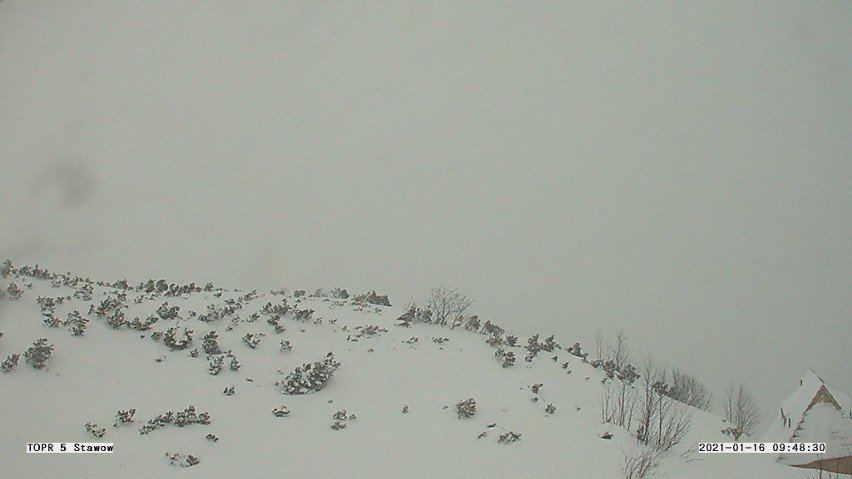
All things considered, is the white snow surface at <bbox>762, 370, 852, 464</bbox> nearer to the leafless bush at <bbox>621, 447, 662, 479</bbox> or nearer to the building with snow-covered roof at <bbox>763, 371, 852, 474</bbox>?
the building with snow-covered roof at <bbox>763, 371, 852, 474</bbox>

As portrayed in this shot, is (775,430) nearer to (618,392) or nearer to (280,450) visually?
(618,392)

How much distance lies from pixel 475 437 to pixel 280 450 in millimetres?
5237

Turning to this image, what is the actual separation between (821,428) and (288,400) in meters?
A: 18.5

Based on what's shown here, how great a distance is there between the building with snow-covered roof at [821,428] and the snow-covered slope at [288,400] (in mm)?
2311

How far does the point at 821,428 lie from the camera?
1720 cm

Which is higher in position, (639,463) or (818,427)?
(639,463)

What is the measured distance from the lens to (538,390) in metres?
17.3

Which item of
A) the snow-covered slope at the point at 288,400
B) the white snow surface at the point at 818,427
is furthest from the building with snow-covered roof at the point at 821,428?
the snow-covered slope at the point at 288,400

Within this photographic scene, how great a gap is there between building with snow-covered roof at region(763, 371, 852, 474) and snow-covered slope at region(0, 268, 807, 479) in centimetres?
231

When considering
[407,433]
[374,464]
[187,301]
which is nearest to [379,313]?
[187,301]

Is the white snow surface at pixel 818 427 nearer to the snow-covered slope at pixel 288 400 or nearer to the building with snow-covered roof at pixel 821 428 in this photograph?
the building with snow-covered roof at pixel 821 428

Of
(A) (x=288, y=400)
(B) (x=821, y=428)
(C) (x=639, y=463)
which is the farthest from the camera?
(B) (x=821, y=428)

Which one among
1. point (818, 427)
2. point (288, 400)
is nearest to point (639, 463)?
point (818, 427)

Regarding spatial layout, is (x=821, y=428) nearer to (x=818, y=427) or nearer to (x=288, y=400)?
(x=818, y=427)
